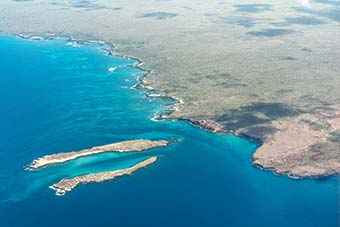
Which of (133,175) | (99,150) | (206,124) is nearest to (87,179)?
(133,175)

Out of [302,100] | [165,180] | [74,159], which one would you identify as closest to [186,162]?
[165,180]

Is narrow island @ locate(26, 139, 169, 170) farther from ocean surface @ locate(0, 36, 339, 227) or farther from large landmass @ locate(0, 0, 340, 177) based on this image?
large landmass @ locate(0, 0, 340, 177)

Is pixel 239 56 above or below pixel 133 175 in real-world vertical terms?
above

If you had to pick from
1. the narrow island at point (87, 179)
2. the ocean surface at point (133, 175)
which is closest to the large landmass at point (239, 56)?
the ocean surface at point (133, 175)

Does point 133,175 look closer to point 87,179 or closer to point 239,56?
point 87,179

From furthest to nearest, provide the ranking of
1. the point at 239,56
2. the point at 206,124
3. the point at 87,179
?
the point at 239,56
the point at 206,124
the point at 87,179

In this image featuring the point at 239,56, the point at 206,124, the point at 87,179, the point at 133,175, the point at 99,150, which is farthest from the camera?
the point at 239,56

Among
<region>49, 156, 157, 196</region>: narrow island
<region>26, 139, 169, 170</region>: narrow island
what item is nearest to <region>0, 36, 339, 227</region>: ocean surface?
<region>49, 156, 157, 196</region>: narrow island

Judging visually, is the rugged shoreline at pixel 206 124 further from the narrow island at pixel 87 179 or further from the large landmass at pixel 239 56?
the narrow island at pixel 87 179
